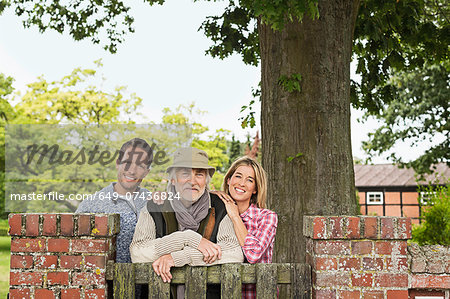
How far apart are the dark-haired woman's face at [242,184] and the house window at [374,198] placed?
2961cm

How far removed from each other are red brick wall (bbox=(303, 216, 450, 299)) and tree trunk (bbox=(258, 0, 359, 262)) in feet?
5.83

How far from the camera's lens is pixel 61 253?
306 centimetres

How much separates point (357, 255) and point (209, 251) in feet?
3.20

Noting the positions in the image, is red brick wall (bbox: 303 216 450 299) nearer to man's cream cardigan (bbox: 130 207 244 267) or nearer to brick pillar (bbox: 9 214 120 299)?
man's cream cardigan (bbox: 130 207 244 267)

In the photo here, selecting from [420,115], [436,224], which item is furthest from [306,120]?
[420,115]

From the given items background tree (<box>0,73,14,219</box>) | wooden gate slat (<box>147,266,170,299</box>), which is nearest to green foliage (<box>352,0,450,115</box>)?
wooden gate slat (<box>147,266,170,299</box>)

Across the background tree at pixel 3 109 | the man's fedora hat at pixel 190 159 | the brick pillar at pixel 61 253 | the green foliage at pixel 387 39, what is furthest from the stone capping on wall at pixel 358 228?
the background tree at pixel 3 109

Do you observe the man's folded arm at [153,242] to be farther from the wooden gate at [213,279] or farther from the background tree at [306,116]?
the background tree at [306,116]

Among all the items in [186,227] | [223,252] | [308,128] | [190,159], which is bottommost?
[223,252]

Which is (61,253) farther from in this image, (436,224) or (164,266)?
(436,224)

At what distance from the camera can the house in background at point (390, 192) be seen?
30.0 m

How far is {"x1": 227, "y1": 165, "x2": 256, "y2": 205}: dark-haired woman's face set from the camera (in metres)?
3.46

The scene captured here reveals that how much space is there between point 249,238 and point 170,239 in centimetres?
53

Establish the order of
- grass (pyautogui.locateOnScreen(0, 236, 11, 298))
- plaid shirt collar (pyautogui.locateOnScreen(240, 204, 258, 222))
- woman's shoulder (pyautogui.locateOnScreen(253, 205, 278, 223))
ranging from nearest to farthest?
woman's shoulder (pyautogui.locateOnScreen(253, 205, 278, 223)) < plaid shirt collar (pyautogui.locateOnScreen(240, 204, 258, 222)) < grass (pyautogui.locateOnScreen(0, 236, 11, 298))
